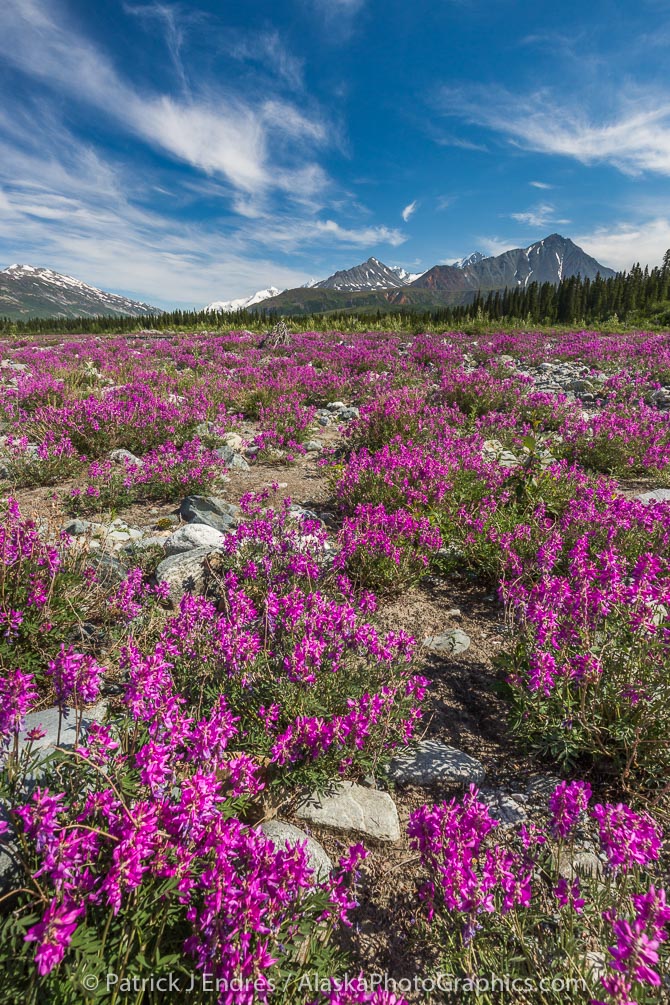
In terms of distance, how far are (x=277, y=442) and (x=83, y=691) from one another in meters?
7.62

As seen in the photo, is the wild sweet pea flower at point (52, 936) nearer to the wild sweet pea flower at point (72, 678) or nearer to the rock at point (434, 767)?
the wild sweet pea flower at point (72, 678)

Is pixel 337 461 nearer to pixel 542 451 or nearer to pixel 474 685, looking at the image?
pixel 542 451

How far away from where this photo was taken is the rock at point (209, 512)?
5.57 m

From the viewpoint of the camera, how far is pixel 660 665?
269 centimetres

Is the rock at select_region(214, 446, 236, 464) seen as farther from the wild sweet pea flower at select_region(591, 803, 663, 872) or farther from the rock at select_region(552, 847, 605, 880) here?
the wild sweet pea flower at select_region(591, 803, 663, 872)

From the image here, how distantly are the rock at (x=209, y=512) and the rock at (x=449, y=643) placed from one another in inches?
110

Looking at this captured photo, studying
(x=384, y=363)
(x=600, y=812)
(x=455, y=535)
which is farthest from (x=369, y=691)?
(x=384, y=363)

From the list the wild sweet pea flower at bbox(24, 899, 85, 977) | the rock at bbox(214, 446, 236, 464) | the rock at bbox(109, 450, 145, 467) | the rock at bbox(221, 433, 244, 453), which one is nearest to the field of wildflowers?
the wild sweet pea flower at bbox(24, 899, 85, 977)

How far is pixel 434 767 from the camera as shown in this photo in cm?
280

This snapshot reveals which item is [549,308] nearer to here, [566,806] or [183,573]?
[183,573]

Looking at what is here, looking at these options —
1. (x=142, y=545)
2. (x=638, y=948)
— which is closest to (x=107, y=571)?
(x=142, y=545)

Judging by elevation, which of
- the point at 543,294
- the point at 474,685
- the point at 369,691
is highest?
the point at 543,294

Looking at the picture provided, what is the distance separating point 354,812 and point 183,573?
2.60 meters

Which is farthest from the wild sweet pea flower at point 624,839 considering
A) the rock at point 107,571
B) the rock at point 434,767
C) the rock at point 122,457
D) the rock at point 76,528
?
the rock at point 122,457
